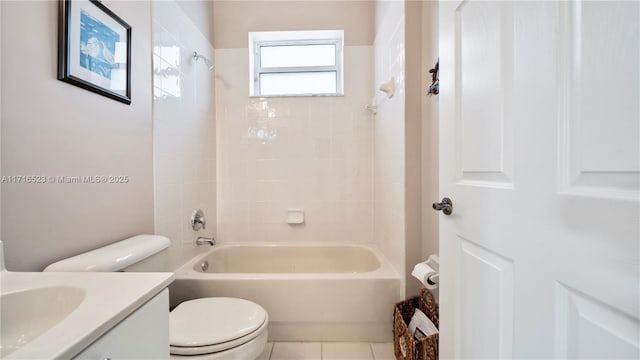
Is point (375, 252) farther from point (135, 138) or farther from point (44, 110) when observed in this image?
point (44, 110)

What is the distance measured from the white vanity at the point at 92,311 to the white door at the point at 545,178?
822mm

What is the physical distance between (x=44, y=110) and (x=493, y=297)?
149cm

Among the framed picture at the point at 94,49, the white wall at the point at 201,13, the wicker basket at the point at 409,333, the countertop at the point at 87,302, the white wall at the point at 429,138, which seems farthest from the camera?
the white wall at the point at 201,13

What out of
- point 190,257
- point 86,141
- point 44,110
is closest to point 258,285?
point 190,257

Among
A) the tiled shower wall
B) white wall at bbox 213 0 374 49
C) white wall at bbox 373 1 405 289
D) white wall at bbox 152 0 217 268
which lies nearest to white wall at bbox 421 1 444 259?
white wall at bbox 373 1 405 289

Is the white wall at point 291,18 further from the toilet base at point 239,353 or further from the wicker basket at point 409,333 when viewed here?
the toilet base at point 239,353

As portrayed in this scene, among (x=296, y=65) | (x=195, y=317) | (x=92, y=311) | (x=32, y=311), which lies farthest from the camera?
(x=296, y=65)

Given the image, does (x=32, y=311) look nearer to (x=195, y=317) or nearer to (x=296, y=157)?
(x=195, y=317)

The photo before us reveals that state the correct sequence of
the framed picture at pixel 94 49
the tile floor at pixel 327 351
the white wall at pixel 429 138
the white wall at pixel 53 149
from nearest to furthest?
the white wall at pixel 53 149 → the framed picture at pixel 94 49 → the white wall at pixel 429 138 → the tile floor at pixel 327 351

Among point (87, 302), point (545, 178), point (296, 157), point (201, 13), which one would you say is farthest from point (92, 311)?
point (201, 13)

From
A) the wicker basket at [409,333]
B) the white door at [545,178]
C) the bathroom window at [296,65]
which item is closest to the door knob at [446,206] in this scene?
the white door at [545,178]

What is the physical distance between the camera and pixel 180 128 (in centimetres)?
176

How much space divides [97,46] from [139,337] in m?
1.17

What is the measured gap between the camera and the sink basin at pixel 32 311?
1.93ft
